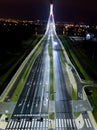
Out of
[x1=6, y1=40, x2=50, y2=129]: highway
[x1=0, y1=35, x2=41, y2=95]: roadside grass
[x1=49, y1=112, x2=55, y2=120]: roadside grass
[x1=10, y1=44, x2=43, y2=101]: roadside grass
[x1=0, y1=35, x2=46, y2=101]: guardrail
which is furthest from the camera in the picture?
[x1=0, y1=35, x2=41, y2=95]: roadside grass

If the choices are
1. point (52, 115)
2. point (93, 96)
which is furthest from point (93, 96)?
point (52, 115)

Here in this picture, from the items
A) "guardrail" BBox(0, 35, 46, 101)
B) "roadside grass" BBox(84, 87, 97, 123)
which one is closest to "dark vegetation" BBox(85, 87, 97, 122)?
"roadside grass" BBox(84, 87, 97, 123)

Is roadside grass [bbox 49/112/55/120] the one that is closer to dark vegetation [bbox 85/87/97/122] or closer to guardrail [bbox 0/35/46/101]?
dark vegetation [bbox 85/87/97/122]

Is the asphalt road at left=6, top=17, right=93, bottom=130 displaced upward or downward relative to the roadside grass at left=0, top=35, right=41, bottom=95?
upward

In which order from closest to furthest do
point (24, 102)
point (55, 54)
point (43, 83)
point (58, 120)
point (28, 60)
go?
point (58, 120) < point (24, 102) < point (43, 83) < point (28, 60) < point (55, 54)

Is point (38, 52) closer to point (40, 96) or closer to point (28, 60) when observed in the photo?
point (28, 60)

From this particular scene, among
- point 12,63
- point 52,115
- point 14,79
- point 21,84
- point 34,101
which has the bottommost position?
point 12,63

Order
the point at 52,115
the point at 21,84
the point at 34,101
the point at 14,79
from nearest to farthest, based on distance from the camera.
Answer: the point at 52,115 < the point at 34,101 < the point at 21,84 < the point at 14,79

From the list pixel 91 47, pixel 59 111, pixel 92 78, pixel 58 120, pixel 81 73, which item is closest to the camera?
pixel 58 120

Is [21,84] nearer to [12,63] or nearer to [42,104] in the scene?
[42,104]

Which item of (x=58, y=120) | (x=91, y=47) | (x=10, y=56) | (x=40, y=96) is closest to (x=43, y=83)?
(x=40, y=96)

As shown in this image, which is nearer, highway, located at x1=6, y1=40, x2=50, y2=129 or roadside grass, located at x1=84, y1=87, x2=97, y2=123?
highway, located at x1=6, y1=40, x2=50, y2=129
